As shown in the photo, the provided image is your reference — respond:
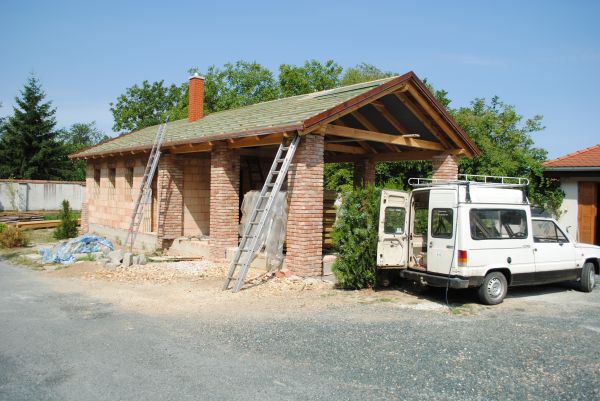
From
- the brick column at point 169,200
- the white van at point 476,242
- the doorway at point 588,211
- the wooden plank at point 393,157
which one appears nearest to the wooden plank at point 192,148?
the brick column at point 169,200

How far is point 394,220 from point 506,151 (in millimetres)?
13094

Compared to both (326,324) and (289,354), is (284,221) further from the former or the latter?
(289,354)

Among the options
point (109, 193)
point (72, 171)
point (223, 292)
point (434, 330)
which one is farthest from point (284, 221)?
point (72, 171)

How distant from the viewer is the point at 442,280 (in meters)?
8.66

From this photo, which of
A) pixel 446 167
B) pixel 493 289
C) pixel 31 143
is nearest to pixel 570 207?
pixel 446 167

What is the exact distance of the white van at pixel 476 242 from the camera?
28.1 ft

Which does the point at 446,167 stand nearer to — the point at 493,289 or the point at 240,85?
the point at 493,289

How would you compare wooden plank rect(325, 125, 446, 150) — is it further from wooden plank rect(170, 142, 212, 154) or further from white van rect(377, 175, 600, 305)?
wooden plank rect(170, 142, 212, 154)

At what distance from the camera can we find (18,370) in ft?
17.6

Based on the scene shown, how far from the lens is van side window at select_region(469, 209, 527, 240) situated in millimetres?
8672

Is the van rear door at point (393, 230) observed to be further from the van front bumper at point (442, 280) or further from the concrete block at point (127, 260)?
the concrete block at point (127, 260)

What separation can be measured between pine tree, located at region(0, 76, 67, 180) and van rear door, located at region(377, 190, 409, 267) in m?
37.3

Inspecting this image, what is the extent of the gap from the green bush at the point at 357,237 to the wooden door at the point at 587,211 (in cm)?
1038

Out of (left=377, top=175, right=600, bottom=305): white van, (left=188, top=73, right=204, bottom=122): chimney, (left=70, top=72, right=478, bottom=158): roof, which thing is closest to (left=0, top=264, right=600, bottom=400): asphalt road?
(left=377, top=175, right=600, bottom=305): white van
